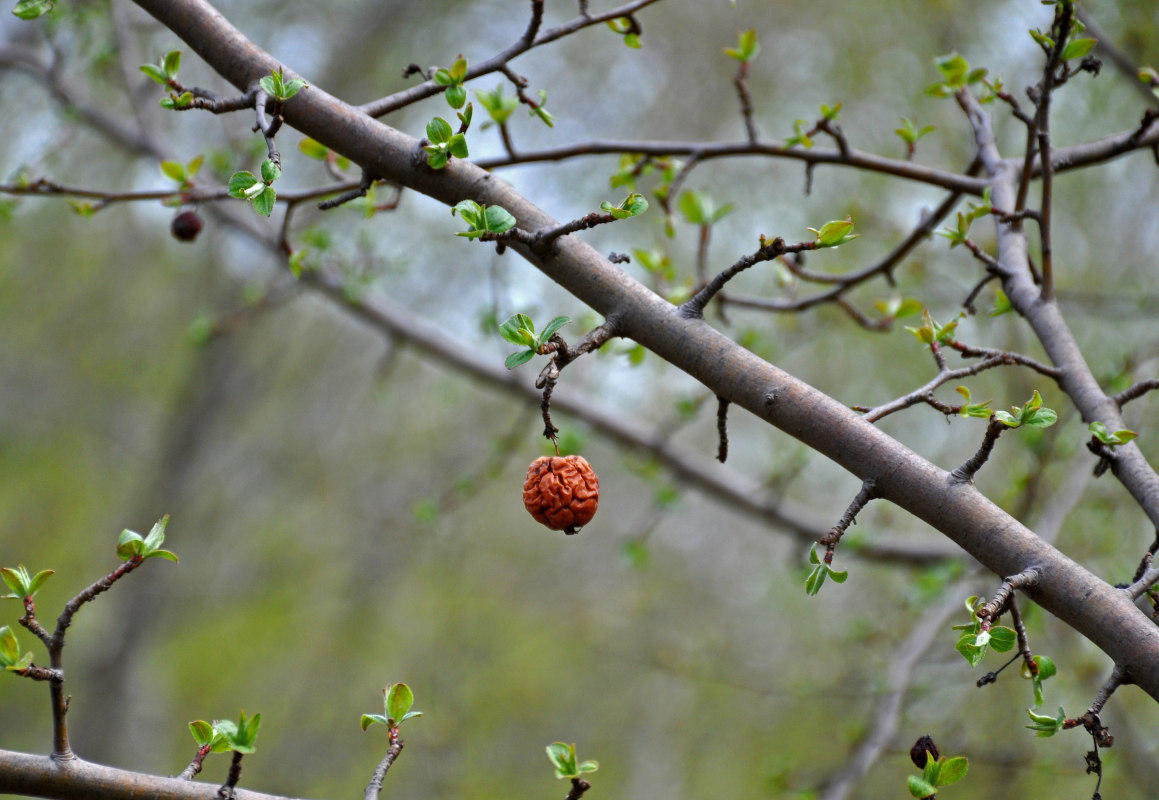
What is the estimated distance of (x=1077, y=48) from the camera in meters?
1.40

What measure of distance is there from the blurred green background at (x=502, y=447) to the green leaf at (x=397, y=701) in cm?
131

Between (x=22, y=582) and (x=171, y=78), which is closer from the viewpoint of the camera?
(x=22, y=582)

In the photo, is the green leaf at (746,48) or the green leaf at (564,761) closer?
the green leaf at (564,761)

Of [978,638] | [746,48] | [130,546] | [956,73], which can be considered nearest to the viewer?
[978,638]

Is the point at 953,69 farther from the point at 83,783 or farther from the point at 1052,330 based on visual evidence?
the point at 83,783

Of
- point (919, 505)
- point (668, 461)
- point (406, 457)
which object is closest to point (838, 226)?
point (919, 505)

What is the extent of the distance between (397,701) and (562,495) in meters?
0.37

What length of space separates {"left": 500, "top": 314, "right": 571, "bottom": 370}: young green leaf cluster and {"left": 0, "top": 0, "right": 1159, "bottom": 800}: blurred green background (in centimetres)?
116

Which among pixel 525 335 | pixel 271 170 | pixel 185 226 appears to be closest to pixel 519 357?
pixel 525 335

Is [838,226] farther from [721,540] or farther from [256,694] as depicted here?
[256,694]

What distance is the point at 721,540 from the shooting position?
7703 mm

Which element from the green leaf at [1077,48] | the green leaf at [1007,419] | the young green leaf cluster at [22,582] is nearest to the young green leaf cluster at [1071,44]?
the green leaf at [1077,48]

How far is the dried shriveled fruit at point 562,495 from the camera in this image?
49.3 inches

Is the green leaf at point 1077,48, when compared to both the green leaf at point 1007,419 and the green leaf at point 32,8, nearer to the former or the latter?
the green leaf at point 1007,419
